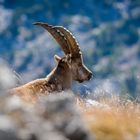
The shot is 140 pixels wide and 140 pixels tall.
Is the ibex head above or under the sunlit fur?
above

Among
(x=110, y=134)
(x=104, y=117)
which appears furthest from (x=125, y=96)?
(x=110, y=134)

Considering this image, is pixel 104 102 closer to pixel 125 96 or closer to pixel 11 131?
pixel 125 96

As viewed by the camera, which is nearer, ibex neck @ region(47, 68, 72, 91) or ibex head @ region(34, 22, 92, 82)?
ibex neck @ region(47, 68, 72, 91)

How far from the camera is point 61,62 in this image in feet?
60.1

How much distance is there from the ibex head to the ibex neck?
17.6 inches

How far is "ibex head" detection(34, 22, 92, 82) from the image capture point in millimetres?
18438

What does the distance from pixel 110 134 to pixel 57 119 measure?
1175 millimetres

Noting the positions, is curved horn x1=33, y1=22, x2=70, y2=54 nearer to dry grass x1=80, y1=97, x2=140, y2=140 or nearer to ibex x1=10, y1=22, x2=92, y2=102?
ibex x1=10, y1=22, x2=92, y2=102

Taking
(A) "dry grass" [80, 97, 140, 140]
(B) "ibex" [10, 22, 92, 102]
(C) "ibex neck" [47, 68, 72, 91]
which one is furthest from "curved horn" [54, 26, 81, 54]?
(A) "dry grass" [80, 97, 140, 140]

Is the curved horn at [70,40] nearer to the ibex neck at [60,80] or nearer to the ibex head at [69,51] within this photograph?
the ibex head at [69,51]

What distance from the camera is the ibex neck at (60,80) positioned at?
17203 mm

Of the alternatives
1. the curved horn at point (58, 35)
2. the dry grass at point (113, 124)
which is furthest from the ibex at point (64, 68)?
the dry grass at point (113, 124)

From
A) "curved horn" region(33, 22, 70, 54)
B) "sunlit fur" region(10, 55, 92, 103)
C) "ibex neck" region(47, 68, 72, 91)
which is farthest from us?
"curved horn" region(33, 22, 70, 54)

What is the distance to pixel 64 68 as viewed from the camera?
18219 millimetres
